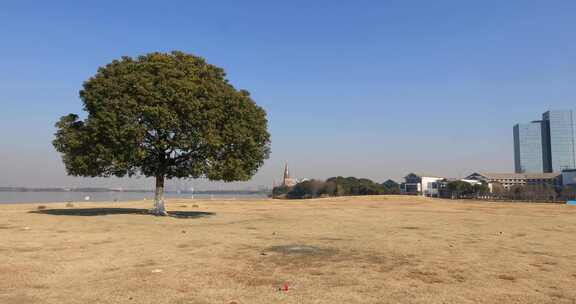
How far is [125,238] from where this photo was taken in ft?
62.8

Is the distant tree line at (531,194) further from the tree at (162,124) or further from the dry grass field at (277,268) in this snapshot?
the dry grass field at (277,268)

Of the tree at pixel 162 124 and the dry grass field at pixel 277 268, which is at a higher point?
the tree at pixel 162 124

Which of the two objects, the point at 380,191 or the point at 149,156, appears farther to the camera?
the point at 380,191

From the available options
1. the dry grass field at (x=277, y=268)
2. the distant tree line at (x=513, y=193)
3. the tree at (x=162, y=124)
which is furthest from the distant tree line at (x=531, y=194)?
the dry grass field at (x=277, y=268)

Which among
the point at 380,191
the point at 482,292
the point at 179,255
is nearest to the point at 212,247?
the point at 179,255

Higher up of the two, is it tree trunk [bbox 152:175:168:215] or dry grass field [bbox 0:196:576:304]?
tree trunk [bbox 152:175:168:215]

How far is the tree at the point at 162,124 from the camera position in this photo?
27984mm

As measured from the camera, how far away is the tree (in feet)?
91.8

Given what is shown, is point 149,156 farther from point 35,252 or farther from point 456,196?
point 456,196

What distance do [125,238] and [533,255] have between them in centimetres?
1714

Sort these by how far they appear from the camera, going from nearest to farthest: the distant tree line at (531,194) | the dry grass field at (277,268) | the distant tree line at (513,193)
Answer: the dry grass field at (277,268)
the distant tree line at (531,194)
the distant tree line at (513,193)

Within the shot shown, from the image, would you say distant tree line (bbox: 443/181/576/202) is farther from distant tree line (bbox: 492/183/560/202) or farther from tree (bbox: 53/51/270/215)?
tree (bbox: 53/51/270/215)

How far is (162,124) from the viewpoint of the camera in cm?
2797

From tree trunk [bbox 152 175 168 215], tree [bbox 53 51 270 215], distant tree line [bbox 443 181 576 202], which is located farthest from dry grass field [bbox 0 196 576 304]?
distant tree line [bbox 443 181 576 202]
